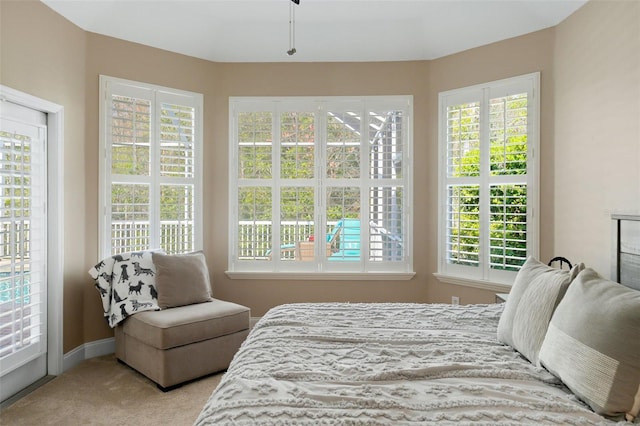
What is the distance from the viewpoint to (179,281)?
3.21 m

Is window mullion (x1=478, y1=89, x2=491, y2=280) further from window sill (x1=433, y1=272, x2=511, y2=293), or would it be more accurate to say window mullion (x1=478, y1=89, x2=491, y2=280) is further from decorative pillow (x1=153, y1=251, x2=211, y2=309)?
decorative pillow (x1=153, y1=251, x2=211, y2=309)

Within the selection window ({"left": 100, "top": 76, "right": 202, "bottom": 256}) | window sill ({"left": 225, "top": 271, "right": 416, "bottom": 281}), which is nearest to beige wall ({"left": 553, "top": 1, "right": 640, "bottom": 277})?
window sill ({"left": 225, "top": 271, "right": 416, "bottom": 281})

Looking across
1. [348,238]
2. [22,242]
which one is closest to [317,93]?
[348,238]

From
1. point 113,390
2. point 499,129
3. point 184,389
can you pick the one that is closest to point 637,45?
point 499,129

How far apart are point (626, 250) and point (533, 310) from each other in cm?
98

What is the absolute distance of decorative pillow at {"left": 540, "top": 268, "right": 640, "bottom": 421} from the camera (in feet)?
3.82

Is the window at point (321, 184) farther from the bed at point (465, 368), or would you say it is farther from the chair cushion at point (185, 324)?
the bed at point (465, 368)

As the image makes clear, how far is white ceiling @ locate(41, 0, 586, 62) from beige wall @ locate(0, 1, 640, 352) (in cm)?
10

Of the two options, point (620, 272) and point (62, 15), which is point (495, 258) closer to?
point (620, 272)

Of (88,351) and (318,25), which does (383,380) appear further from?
(318,25)

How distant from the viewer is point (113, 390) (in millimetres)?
2785

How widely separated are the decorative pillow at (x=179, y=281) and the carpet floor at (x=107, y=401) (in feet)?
1.95

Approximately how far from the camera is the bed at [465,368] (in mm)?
1164

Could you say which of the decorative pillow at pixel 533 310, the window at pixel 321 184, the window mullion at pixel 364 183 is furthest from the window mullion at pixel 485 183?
the decorative pillow at pixel 533 310
